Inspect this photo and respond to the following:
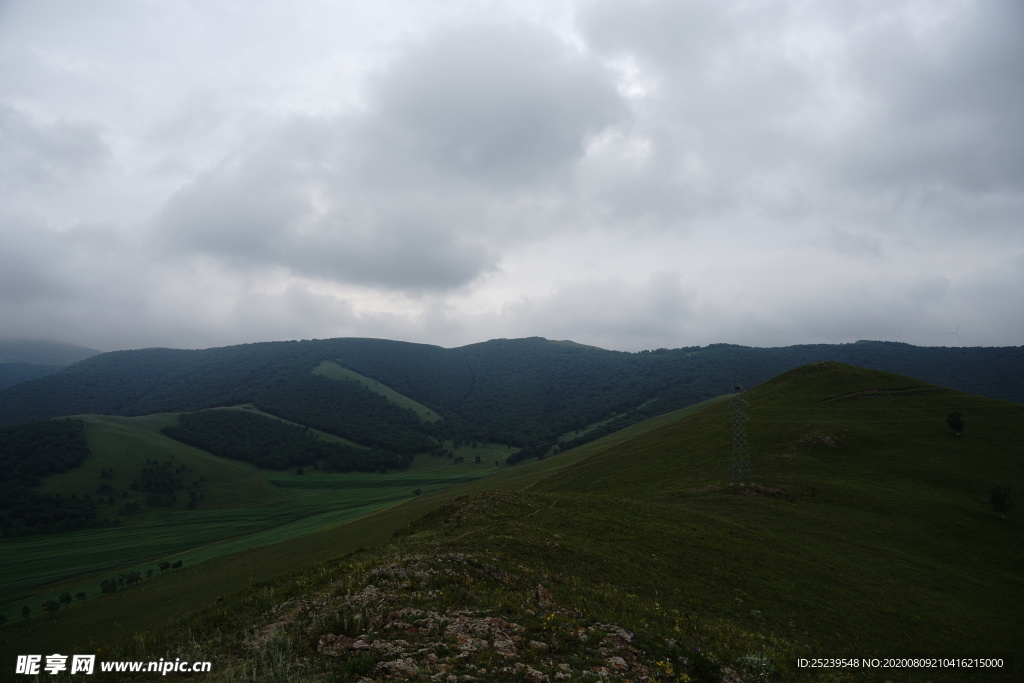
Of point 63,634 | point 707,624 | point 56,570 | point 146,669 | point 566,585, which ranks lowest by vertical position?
point 56,570

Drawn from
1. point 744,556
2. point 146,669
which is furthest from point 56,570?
point 744,556

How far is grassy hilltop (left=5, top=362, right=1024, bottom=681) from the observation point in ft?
43.8

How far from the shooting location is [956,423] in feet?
224

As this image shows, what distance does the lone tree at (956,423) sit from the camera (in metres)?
68.3

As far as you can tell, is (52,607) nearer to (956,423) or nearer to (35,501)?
(35,501)

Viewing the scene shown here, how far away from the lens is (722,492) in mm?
52625

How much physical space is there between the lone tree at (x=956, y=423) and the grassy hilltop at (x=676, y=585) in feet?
7.37

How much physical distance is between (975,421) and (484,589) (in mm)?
95981

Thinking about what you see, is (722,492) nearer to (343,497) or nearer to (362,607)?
(362,607)

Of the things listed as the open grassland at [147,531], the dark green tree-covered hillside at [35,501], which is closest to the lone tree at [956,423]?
the open grassland at [147,531]

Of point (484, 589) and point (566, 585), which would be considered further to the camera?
point (566, 585)

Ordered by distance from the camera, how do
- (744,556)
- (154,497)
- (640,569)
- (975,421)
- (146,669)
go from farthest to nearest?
(154,497), (975,421), (744,556), (640,569), (146,669)

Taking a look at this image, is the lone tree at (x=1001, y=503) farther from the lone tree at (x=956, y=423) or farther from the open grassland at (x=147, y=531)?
the open grassland at (x=147, y=531)

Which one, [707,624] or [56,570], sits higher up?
[707,624]
